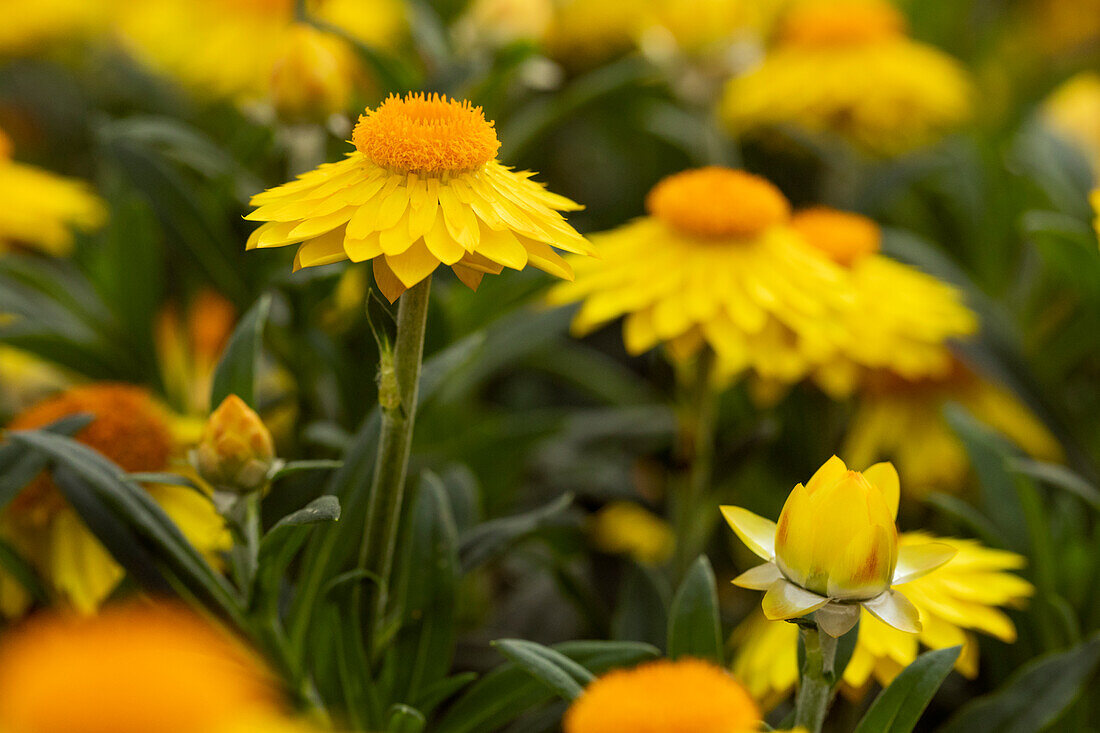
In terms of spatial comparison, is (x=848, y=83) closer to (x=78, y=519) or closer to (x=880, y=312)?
(x=880, y=312)

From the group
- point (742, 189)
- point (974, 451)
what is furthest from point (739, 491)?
point (742, 189)

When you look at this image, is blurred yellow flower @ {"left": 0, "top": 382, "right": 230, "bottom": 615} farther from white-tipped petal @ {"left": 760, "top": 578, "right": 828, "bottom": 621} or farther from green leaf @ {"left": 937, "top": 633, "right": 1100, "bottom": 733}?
green leaf @ {"left": 937, "top": 633, "right": 1100, "bottom": 733}

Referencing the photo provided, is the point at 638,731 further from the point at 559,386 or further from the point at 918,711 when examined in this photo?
the point at 559,386

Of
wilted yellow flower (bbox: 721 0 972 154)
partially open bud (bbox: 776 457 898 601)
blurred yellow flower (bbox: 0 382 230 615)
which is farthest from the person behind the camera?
wilted yellow flower (bbox: 721 0 972 154)

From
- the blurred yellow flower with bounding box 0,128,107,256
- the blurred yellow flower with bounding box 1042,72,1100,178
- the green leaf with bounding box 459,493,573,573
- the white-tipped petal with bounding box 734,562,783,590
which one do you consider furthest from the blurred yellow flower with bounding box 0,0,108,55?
the white-tipped petal with bounding box 734,562,783,590

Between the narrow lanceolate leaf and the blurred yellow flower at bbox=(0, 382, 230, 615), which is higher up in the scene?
the blurred yellow flower at bbox=(0, 382, 230, 615)

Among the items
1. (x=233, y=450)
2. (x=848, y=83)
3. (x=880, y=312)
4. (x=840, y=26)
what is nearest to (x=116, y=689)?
(x=233, y=450)

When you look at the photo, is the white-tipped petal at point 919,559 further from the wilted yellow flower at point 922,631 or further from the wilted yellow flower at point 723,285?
the wilted yellow flower at point 723,285
